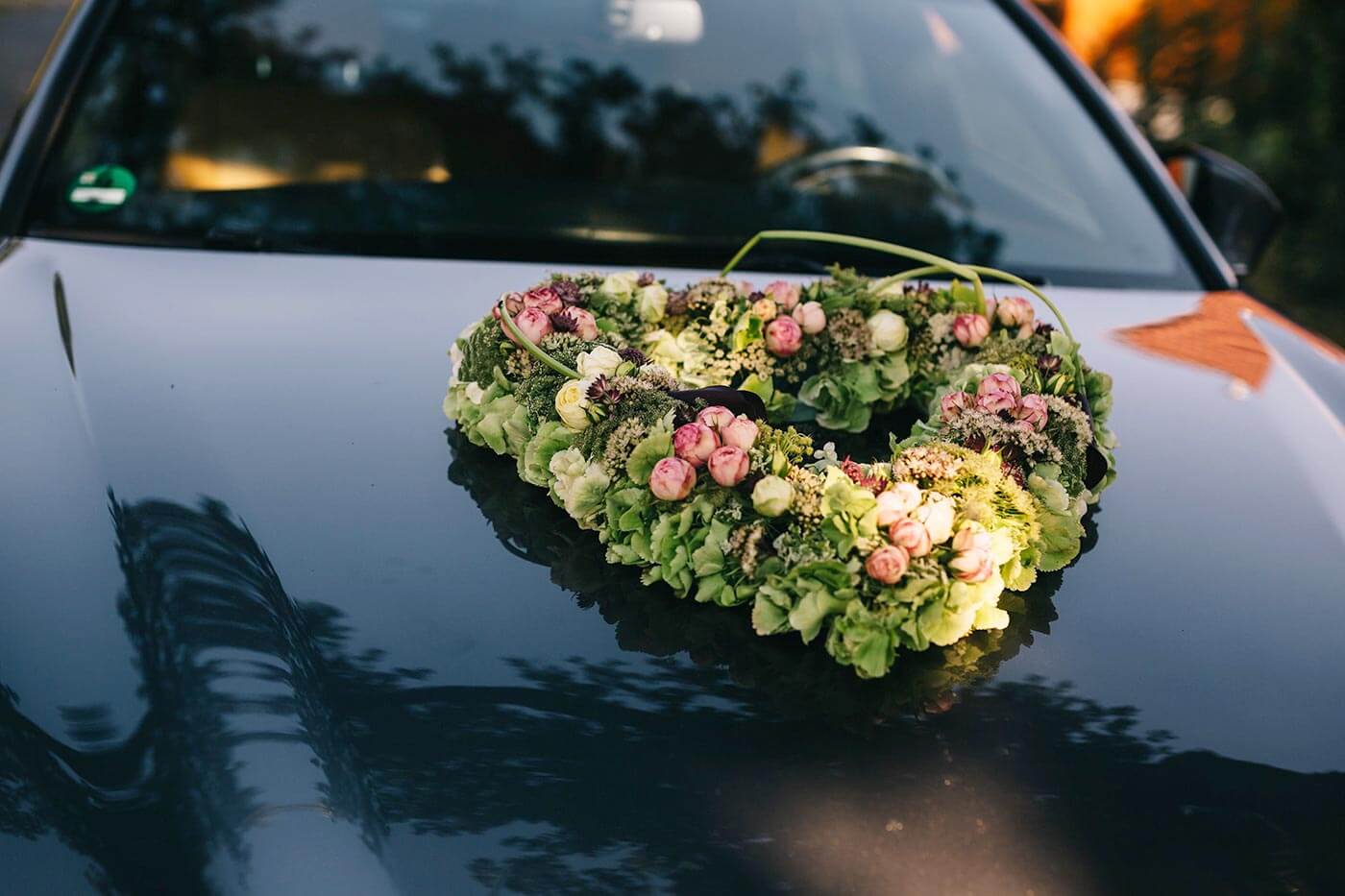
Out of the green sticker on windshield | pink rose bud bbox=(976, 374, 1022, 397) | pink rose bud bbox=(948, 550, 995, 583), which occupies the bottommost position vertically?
pink rose bud bbox=(948, 550, 995, 583)

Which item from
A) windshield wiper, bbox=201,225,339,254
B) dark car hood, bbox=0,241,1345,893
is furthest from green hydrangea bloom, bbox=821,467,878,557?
windshield wiper, bbox=201,225,339,254

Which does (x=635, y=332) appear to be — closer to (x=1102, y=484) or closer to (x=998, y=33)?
(x=1102, y=484)

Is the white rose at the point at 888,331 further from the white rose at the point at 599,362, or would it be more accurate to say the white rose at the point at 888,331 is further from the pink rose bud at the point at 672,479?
the pink rose bud at the point at 672,479

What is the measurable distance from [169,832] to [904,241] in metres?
1.65

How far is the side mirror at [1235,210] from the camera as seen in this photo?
2809mm

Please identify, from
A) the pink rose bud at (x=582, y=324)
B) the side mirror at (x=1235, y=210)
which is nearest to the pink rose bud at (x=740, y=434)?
the pink rose bud at (x=582, y=324)

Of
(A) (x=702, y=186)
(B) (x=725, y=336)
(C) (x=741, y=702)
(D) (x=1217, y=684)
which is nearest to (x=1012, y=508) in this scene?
(D) (x=1217, y=684)

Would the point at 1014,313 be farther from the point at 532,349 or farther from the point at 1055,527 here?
the point at 532,349

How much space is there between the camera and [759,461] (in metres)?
1.46

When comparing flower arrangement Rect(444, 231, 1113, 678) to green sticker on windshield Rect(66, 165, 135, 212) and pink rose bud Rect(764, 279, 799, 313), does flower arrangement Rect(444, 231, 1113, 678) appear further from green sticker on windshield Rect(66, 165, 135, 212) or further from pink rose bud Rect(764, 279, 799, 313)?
green sticker on windshield Rect(66, 165, 135, 212)

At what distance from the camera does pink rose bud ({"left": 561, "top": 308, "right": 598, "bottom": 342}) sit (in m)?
1.76

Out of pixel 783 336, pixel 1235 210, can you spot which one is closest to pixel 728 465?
pixel 783 336

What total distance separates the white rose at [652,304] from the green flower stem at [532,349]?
21 cm

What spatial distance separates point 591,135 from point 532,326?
38.3 inches
